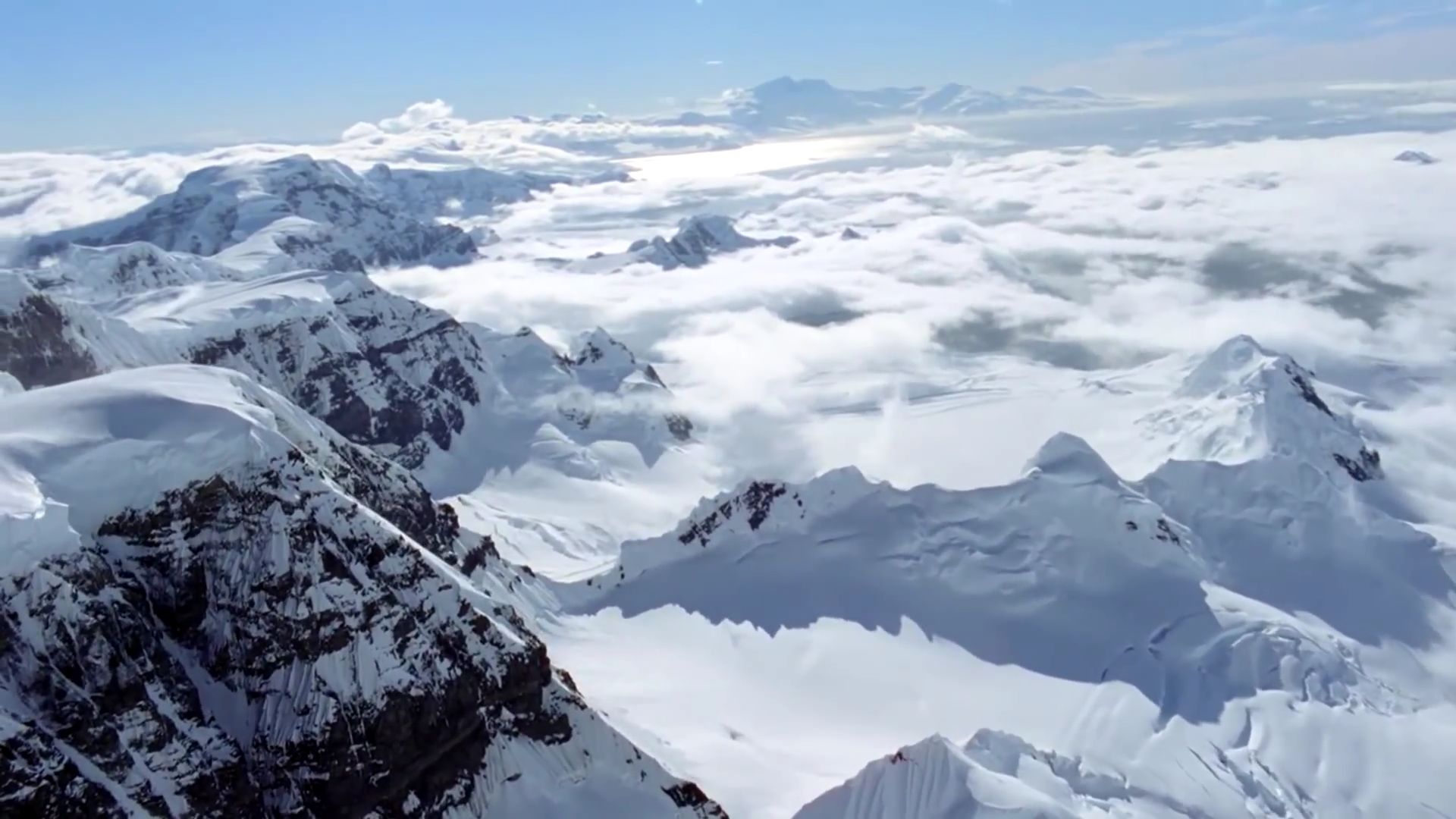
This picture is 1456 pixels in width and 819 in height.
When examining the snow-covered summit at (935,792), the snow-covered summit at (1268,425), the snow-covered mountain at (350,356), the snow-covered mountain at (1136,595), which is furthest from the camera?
the snow-covered mountain at (350,356)

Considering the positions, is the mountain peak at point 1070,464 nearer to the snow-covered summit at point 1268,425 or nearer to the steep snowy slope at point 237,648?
the snow-covered summit at point 1268,425

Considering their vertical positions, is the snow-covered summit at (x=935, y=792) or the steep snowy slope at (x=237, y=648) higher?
the steep snowy slope at (x=237, y=648)

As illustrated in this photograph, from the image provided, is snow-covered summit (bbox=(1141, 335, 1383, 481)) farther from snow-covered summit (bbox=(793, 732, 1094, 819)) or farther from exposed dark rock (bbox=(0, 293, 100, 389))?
exposed dark rock (bbox=(0, 293, 100, 389))

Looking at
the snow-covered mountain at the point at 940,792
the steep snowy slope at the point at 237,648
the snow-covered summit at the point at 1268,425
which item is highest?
the steep snowy slope at the point at 237,648

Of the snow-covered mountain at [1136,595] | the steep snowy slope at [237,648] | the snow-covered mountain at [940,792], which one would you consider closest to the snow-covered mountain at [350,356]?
the snow-covered mountain at [1136,595]

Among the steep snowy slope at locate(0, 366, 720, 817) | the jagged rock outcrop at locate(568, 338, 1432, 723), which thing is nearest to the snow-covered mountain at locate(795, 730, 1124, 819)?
the steep snowy slope at locate(0, 366, 720, 817)

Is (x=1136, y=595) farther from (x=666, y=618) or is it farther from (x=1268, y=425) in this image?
(x=1268, y=425)

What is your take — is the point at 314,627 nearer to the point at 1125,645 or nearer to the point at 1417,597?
the point at 1125,645

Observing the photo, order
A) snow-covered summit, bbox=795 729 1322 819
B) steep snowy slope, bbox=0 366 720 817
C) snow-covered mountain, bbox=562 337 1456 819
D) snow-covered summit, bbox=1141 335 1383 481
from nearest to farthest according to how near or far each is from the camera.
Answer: steep snowy slope, bbox=0 366 720 817 < snow-covered summit, bbox=795 729 1322 819 < snow-covered mountain, bbox=562 337 1456 819 < snow-covered summit, bbox=1141 335 1383 481

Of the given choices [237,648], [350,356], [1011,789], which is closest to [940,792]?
[1011,789]
